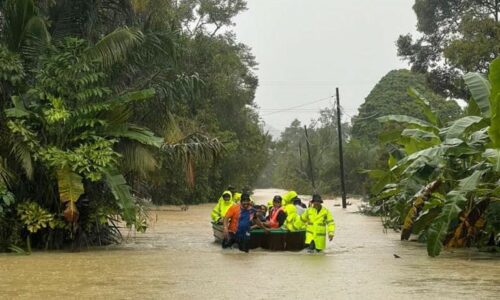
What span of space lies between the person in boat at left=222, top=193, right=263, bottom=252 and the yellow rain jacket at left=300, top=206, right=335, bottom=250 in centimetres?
131

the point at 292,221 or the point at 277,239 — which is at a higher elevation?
the point at 292,221

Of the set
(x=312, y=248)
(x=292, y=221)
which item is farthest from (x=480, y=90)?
(x=292, y=221)

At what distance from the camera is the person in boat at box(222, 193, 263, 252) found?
641 inches

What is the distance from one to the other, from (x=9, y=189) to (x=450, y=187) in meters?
10.3

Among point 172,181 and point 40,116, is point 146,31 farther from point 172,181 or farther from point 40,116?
point 172,181

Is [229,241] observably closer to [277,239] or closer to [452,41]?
[277,239]

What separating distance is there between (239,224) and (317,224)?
189 centimetres

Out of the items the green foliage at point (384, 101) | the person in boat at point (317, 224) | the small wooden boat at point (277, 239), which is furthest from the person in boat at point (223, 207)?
the green foliage at point (384, 101)

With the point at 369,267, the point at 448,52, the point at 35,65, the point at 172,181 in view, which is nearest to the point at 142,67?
the point at 35,65

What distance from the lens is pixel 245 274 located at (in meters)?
12.2

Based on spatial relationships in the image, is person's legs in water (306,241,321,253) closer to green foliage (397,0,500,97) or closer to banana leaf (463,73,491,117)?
banana leaf (463,73,491,117)

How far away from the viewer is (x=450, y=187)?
669 inches

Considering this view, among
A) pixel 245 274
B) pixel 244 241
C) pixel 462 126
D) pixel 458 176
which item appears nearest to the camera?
pixel 245 274

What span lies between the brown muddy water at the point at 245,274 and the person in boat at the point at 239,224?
0.33 meters
